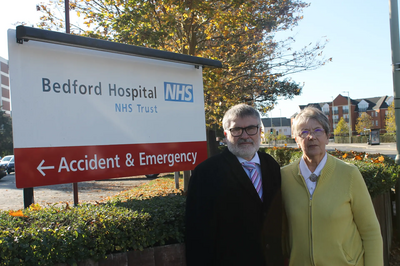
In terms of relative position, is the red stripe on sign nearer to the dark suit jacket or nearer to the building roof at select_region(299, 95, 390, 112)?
the dark suit jacket

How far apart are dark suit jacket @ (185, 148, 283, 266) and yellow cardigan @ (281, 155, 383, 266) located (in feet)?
0.66

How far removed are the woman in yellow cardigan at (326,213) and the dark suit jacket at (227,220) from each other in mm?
208

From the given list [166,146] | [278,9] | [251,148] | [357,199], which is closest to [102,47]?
[166,146]

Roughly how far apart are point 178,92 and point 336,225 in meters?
2.64

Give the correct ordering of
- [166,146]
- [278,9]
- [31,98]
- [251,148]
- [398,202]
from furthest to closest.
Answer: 1. [278,9]
2. [398,202]
3. [166,146]
4. [31,98]
5. [251,148]

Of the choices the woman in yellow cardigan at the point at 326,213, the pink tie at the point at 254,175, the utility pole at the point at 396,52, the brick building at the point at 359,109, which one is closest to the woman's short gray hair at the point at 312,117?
the woman in yellow cardigan at the point at 326,213

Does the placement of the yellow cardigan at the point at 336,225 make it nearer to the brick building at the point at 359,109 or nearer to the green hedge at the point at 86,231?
the green hedge at the point at 86,231

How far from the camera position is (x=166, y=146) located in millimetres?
4074

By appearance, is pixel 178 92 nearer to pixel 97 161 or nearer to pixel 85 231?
pixel 97 161

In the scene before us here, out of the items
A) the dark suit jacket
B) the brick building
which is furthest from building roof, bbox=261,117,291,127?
the dark suit jacket

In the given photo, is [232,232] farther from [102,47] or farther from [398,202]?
[398,202]

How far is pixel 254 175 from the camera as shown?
2453 millimetres

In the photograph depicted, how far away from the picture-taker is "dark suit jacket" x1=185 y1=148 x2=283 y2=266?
2150 mm

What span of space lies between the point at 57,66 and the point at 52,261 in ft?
6.45
